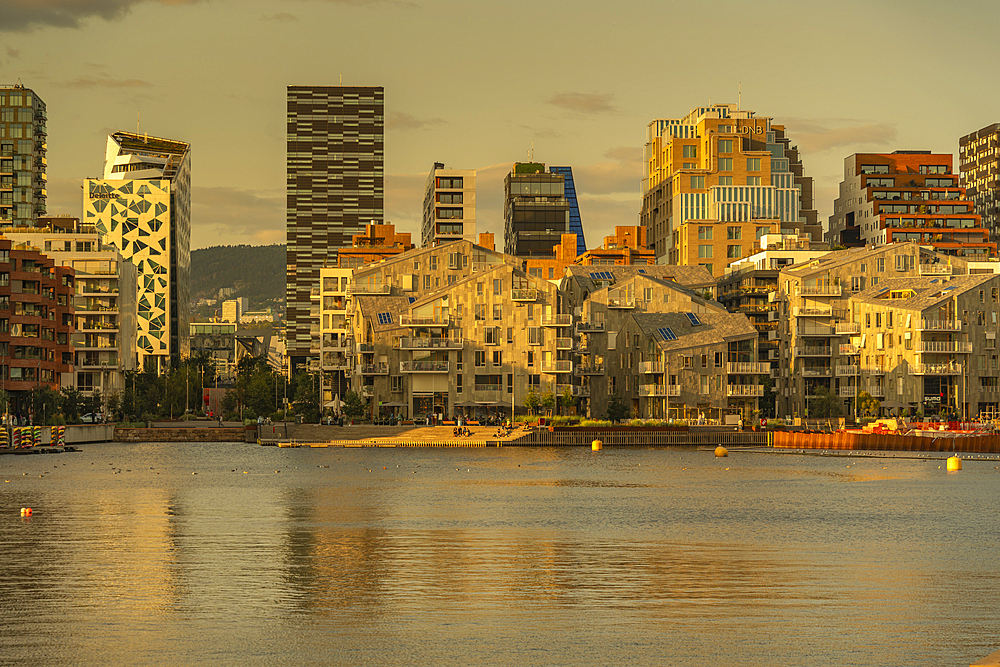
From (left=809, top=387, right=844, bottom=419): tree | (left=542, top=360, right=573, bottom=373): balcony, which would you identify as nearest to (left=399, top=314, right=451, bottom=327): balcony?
(left=542, top=360, right=573, bottom=373): balcony

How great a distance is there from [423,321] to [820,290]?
5915cm

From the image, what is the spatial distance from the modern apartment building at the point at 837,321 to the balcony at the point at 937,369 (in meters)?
5.40

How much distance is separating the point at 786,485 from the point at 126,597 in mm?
61711

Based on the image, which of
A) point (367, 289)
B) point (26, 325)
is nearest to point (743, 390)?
point (367, 289)

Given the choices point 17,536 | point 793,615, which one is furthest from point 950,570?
point 17,536

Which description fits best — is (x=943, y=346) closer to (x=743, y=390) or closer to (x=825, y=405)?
(x=825, y=405)

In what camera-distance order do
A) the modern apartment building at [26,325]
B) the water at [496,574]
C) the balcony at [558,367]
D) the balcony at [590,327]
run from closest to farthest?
the water at [496,574] → the balcony at [558,367] → the modern apartment building at [26,325] → the balcony at [590,327]

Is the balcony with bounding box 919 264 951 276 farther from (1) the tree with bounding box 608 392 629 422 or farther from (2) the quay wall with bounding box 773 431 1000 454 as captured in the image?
(2) the quay wall with bounding box 773 431 1000 454

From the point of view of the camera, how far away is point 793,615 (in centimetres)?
3319

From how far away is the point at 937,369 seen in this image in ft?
568

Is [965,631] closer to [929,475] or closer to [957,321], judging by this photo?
[929,475]

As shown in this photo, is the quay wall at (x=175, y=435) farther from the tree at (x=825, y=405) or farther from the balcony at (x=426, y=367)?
the tree at (x=825, y=405)

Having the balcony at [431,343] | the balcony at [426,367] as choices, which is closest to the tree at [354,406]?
the balcony at [426,367]

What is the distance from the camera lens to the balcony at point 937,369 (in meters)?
173
